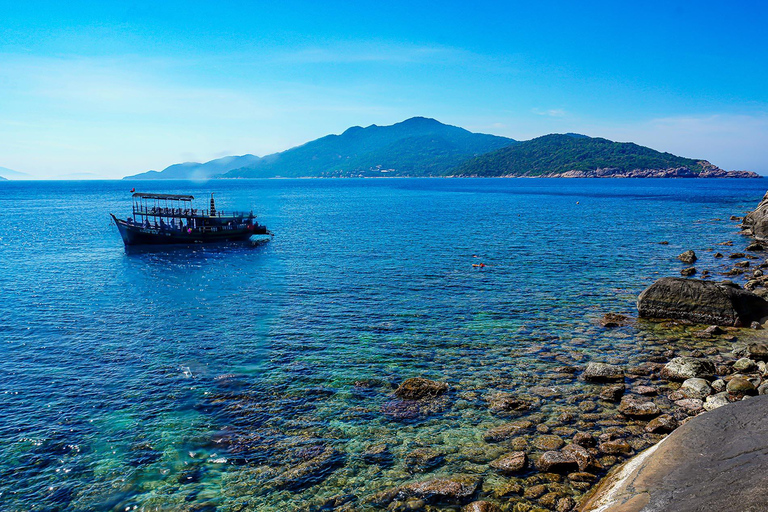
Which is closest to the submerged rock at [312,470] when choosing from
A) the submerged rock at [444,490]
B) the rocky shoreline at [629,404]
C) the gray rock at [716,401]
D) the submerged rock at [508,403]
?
the rocky shoreline at [629,404]

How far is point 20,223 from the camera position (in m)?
97.1

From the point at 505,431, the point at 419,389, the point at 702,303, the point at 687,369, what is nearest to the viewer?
the point at 505,431

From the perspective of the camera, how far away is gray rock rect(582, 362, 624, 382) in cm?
2055

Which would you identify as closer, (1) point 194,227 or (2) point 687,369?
(2) point 687,369

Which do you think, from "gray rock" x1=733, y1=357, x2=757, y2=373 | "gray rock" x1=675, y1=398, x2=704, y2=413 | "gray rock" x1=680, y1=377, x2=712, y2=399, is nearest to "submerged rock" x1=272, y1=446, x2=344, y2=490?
"gray rock" x1=675, y1=398, x2=704, y2=413

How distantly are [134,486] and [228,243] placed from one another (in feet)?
198

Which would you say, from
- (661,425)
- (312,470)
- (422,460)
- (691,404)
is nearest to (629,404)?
(661,425)

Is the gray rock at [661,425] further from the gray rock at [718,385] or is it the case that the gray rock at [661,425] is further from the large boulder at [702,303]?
the large boulder at [702,303]

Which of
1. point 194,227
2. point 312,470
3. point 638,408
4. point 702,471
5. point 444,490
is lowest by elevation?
point 312,470

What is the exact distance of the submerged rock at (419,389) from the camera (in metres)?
19.8

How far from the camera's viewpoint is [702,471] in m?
11.4

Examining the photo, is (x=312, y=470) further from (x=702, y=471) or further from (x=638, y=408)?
(x=638, y=408)

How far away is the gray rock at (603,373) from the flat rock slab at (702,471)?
6.28 metres

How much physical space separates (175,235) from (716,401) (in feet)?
218
